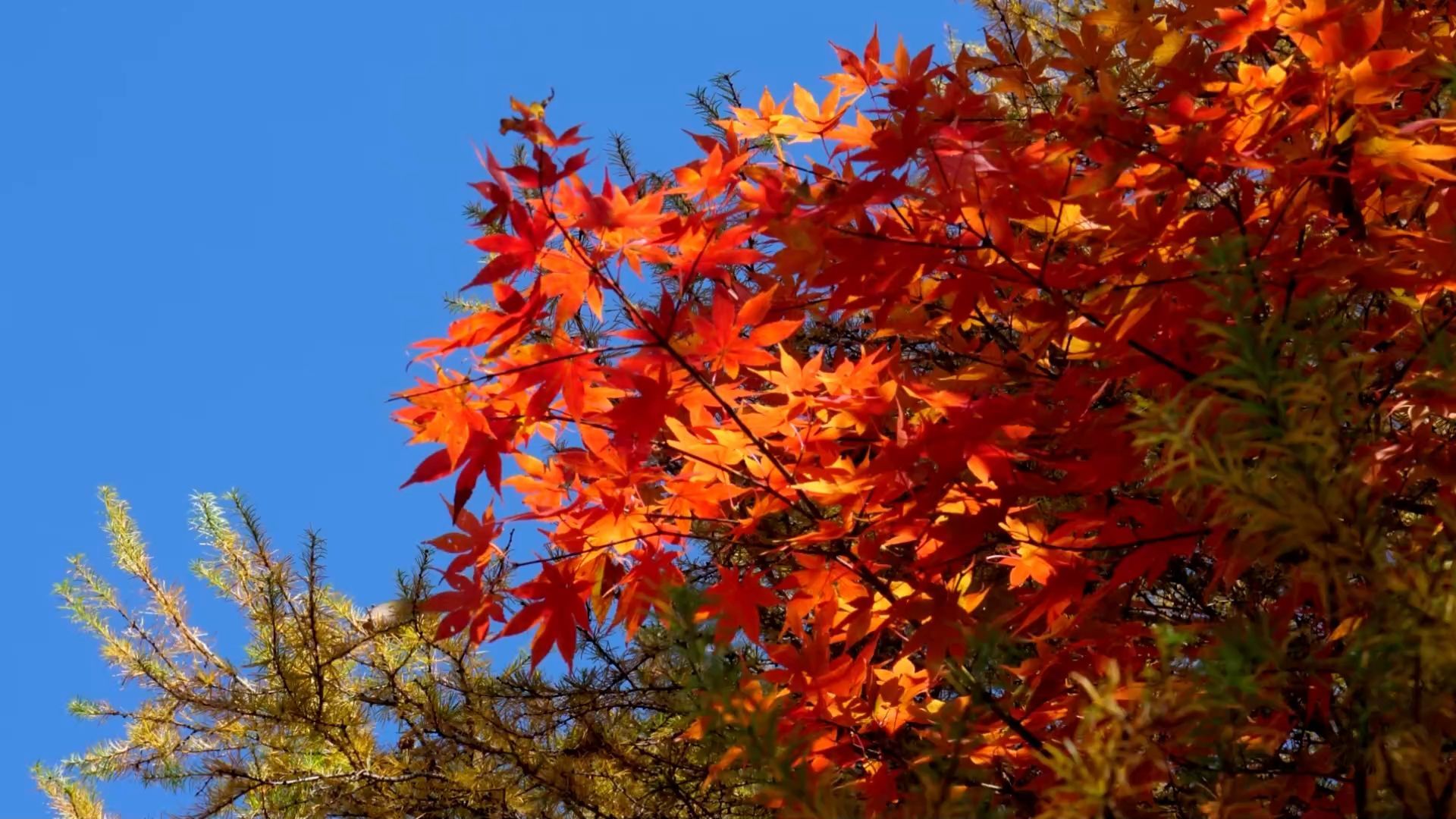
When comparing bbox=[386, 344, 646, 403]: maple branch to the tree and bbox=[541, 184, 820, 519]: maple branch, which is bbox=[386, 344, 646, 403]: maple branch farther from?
the tree

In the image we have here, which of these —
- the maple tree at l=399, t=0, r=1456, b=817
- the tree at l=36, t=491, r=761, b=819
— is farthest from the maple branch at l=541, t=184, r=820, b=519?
the tree at l=36, t=491, r=761, b=819

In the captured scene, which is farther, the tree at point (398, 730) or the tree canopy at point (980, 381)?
the tree at point (398, 730)

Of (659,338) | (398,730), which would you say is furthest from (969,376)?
(398,730)

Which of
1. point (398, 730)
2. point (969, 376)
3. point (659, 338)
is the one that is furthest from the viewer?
point (398, 730)

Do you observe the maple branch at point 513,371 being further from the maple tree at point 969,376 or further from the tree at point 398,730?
the tree at point 398,730

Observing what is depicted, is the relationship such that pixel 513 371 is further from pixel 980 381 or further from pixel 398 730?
pixel 398 730

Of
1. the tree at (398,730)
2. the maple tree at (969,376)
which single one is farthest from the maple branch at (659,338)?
the tree at (398,730)

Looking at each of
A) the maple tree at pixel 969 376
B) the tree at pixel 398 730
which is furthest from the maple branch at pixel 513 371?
the tree at pixel 398 730

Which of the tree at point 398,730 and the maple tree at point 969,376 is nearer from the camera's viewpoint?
the maple tree at point 969,376

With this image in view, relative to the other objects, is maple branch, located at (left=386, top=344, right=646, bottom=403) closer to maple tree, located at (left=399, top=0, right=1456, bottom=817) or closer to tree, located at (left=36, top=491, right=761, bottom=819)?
maple tree, located at (left=399, top=0, right=1456, bottom=817)

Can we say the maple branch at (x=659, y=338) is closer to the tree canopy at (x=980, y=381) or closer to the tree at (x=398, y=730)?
the tree canopy at (x=980, y=381)

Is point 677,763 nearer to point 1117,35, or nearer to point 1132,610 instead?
point 1132,610

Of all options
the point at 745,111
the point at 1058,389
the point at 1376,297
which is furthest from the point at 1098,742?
the point at 1376,297

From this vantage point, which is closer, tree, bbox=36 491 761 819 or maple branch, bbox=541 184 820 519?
maple branch, bbox=541 184 820 519
